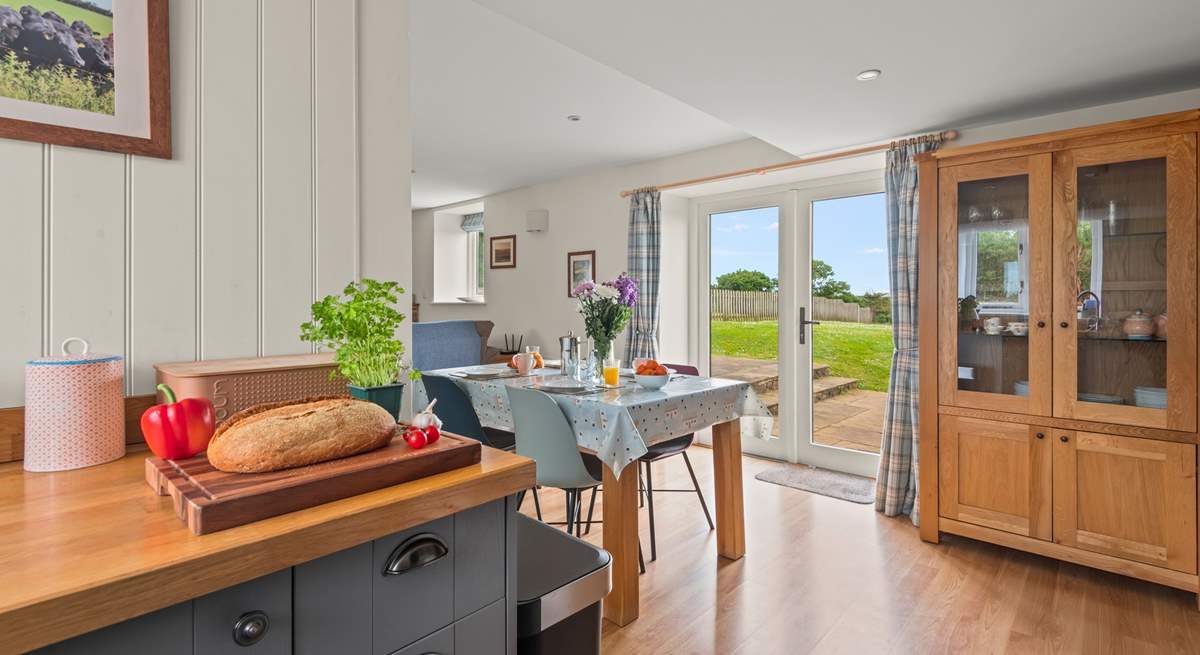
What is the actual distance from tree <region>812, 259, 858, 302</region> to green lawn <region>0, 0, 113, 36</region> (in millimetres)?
3972

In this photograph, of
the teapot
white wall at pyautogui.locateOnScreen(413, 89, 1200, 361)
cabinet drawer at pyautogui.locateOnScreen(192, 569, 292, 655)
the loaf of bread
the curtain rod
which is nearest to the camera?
cabinet drawer at pyautogui.locateOnScreen(192, 569, 292, 655)

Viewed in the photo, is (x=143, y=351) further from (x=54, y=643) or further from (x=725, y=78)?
(x=725, y=78)

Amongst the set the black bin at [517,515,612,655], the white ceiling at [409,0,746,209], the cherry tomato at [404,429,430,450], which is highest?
the white ceiling at [409,0,746,209]

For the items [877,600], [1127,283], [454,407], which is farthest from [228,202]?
[1127,283]

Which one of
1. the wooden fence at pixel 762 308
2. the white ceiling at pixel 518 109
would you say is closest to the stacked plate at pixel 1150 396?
the wooden fence at pixel 762 308

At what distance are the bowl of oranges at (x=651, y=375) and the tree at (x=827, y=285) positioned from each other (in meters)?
1.97

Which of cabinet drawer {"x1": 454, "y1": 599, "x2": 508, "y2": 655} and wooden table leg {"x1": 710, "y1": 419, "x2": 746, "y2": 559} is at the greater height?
cabinet drawer {"x1": 454, "y1": 599, "x2": 508, "y2": 655}

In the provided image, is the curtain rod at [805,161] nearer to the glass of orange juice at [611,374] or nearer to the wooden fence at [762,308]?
the wooden fence at [762,308]

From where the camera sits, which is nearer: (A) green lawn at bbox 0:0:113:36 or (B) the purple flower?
(A) green lawn at bbox 0:0:113:36

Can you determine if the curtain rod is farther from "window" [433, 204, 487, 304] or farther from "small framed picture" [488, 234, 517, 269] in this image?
"window" [433, 204, 487, 304]

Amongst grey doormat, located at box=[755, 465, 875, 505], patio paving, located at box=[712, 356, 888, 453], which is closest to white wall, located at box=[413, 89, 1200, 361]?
patio paving, located at box=[712, 356, 888, 453]

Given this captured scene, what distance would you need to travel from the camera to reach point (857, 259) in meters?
4.00

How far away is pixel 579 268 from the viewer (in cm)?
531

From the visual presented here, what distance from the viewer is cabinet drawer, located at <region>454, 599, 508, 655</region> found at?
2.82ft
